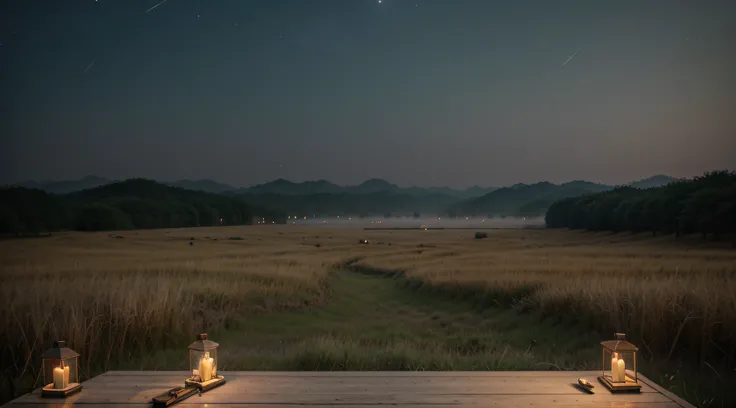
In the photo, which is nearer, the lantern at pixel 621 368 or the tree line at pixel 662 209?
the lantern at pixel 621 368

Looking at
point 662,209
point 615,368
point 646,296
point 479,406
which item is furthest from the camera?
point 662,209

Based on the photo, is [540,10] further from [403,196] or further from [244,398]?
[403,196]

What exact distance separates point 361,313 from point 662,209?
58.6 feet

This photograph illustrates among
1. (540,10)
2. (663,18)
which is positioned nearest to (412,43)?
(540,10)

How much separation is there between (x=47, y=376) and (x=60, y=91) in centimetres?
1161

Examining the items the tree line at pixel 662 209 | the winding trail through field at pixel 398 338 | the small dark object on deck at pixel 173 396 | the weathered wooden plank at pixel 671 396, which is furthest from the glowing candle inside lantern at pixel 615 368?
the tree line at pixel 662 209

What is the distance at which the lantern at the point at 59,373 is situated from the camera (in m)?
3.46

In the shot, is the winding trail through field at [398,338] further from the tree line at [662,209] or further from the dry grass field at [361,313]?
the tree line at [662,209]

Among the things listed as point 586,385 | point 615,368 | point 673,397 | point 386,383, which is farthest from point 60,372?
point 673,397

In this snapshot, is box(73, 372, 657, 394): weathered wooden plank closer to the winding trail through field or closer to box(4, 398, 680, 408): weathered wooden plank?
box(4, 398, 680, 408): weathered wooden plank

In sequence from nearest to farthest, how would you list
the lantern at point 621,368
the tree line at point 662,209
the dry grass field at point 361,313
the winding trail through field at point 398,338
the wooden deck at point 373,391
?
1. the wooden deck at point 373,391
2. the lantern at point 621,368
3. the winding trail through field at point 398,338
4. the dry grass field at point 361,313
5. the tree line at point 662,209

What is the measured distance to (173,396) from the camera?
3.27m

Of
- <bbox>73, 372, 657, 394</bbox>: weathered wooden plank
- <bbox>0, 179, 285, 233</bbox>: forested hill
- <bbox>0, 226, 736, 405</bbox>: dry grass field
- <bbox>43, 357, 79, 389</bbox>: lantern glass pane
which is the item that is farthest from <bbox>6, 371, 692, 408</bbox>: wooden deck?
<bbox>0, 179, 285, 233</bbox>: forested hill

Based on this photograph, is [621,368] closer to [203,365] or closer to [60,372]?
[203,365]
